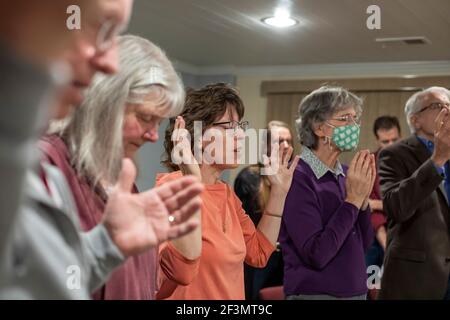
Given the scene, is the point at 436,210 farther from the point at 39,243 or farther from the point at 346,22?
the point at 39,243

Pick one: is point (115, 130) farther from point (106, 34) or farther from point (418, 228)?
point (418, 228)

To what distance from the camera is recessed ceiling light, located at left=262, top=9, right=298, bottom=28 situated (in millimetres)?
1523

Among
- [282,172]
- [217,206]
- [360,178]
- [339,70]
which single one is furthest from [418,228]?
[339,70]

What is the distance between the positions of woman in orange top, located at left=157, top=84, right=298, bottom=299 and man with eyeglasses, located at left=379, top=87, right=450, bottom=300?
1.27ft

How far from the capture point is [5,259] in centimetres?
32

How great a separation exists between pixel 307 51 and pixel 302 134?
0.96 m

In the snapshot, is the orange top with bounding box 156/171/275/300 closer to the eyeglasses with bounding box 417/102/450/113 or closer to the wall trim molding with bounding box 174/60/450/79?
the eyeglasses with bounding box 417/102/450/113

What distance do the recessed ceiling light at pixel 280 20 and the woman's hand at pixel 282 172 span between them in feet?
1.97

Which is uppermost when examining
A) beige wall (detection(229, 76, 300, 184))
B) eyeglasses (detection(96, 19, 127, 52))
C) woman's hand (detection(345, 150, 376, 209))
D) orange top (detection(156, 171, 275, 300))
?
beige wall (detection(229, 76, 300, 184))

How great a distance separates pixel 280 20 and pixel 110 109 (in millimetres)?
1086

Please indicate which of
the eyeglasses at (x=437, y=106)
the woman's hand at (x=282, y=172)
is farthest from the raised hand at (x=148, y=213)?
the eyeglasses at (x=437, y=106)

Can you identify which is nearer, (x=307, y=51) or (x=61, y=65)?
(x=61, y=65)

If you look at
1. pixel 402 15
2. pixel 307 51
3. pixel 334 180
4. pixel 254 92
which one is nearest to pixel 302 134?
pixel 334 180

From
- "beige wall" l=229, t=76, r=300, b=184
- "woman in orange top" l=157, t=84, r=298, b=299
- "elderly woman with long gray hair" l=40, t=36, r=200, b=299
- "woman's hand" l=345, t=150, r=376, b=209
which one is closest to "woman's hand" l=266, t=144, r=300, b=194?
"woman in orange top" l=157, t=84, r=298, b=299
